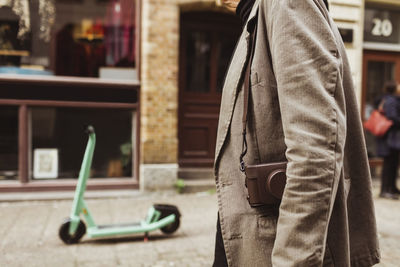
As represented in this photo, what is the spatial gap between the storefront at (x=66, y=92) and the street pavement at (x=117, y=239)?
690 mm

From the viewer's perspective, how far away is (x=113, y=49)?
8398 mm

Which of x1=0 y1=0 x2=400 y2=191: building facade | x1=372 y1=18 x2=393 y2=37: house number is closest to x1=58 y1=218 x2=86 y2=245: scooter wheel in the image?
x1=0 y1=0 x2=400 y2=191: building facade

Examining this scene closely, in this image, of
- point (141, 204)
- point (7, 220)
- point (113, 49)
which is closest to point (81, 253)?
point (7, 220)

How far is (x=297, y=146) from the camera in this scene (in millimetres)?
1438

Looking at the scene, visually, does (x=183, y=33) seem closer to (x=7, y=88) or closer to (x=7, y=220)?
(x=7, y=88)

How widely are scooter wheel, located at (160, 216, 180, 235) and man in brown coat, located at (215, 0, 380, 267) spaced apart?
3673mm

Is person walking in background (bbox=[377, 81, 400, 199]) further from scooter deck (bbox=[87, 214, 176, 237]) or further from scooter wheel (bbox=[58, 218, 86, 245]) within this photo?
scooter wheel (bbox=[58, 218, 86, 245])

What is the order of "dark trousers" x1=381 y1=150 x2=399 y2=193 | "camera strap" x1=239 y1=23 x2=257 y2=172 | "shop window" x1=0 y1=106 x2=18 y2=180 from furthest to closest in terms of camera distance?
"dark trousers" x1=381 y1=150 x2=399 y2=193, "shop window" x1=0 y1=106 x2=18 y2=180, "camera strap" x1=239 y1=23 x2=257 y2=172

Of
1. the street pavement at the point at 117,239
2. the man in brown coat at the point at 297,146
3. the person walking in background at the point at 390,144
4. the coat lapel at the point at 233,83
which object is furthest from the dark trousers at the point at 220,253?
the person walking in background at the point at 390,144

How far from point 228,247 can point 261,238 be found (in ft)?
0.46

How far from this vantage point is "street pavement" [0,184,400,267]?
4598 millimetres

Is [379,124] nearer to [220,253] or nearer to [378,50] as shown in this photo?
[378,50]

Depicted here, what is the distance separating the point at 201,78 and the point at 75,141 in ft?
9.02

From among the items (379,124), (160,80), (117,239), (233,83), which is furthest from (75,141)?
(233,83)
